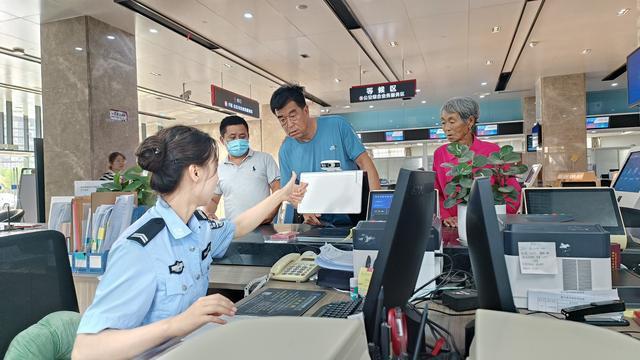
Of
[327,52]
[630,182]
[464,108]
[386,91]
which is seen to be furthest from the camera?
[386,91]

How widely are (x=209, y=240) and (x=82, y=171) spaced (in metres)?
4.31

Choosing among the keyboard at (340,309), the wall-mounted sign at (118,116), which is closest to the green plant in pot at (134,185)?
the keyboard at (340,309)

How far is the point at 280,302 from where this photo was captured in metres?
1.38

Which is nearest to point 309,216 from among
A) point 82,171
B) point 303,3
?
point 303,3

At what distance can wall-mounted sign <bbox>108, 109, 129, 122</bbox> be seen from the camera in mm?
5246

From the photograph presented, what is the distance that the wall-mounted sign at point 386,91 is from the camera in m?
6.94

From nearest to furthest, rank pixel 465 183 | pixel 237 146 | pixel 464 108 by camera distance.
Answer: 1. pixel 465 183
2. pixel 464 108
3. pixel 237 146

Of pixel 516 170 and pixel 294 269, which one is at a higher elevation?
pixel 516 170

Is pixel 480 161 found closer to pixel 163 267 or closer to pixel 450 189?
pixel 450 189

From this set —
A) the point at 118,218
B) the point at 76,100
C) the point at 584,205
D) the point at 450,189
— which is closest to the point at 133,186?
the point at 118,218

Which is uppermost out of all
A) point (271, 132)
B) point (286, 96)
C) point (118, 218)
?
point (271, 132)

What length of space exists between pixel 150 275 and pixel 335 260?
712 millimetres

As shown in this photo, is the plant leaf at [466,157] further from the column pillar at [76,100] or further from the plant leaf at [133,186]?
the column pillar at [76,100]

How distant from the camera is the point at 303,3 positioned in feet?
16.1
